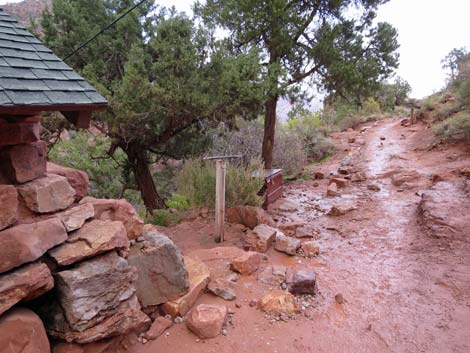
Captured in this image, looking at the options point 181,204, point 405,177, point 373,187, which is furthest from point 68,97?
point 405,177

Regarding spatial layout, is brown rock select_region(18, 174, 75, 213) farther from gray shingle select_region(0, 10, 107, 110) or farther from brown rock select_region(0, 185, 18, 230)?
gray shingle select_region(0, 10, 107, 110)

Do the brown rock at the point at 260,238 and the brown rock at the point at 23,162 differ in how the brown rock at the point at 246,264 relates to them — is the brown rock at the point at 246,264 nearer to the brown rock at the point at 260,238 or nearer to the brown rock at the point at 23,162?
the brown rock at the point at 260,238

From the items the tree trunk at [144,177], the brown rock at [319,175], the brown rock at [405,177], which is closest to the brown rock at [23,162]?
the tree trunk at [144,177]

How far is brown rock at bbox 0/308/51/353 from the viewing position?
210cm

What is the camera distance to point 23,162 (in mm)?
2473

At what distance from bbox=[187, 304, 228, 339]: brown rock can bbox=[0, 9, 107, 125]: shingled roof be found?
2138 mm

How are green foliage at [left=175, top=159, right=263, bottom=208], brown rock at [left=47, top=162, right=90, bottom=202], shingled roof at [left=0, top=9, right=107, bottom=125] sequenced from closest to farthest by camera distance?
shingled roof at [left=0, top=9, right=107, bottom=125], brown rock at [left=47, top=162, right=90, bottom=202], green foliage at [left=175, top=159, right=263, bottom=208]

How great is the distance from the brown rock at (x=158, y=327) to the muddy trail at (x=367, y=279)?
0.05 m

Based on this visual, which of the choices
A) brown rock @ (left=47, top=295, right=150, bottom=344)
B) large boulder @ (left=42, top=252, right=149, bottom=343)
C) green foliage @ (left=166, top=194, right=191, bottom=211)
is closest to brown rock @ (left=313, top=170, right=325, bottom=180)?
green foliage @ (left=166, top=194, right=191, bottom=211)

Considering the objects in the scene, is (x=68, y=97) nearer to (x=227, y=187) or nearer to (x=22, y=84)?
(x=22, y=84)

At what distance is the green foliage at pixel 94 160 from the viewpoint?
9.08m

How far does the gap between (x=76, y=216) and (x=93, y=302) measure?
723mm

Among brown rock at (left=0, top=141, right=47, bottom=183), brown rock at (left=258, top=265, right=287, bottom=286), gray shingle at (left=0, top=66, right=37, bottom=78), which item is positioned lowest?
brown rock at (left=258, top=265, right=287, bottom=286)

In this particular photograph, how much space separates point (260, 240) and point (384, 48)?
5976mm
